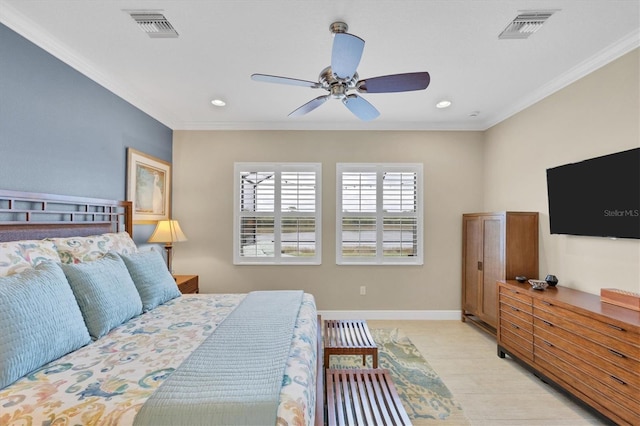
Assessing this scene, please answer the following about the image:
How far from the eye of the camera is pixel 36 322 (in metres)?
1.34

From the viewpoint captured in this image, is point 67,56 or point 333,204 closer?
point 67,56

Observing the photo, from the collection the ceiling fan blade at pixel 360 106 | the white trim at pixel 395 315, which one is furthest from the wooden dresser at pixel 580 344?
the ceiling fan blade at pixel 360 106

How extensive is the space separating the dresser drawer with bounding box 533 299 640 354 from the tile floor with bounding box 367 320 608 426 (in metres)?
0.65

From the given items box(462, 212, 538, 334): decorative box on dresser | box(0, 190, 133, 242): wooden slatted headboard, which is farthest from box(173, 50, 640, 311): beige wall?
box(0, 190, 133, 242): wooden slatted headboard

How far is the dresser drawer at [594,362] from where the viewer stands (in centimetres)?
171

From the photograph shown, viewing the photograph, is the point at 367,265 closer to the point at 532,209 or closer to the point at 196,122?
the point at 532,209

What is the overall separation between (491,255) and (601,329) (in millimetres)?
1399

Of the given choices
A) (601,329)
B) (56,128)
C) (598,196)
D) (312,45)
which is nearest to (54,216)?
(56,128)

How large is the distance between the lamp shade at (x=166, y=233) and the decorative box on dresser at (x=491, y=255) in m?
3.68

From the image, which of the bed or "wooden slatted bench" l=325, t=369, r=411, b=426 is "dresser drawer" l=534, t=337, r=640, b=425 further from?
the bed

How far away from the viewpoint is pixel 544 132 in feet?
9.65

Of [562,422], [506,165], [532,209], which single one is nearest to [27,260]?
[562,422]

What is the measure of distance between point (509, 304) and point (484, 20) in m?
2.49

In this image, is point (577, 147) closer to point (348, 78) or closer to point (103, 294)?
point (348, 78)
